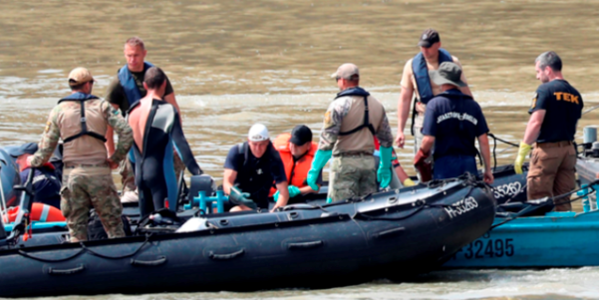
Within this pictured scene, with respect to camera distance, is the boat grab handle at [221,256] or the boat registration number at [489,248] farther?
the boat registration number at [489,248]

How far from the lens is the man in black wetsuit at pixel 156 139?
639 cm

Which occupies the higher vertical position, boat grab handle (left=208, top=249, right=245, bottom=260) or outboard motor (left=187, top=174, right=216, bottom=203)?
outboard motor (left=187, top=174, right=216, bottom=203)

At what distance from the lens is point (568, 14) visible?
24812mm

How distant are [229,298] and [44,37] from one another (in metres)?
18.2

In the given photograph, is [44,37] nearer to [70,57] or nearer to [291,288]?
[70,57]

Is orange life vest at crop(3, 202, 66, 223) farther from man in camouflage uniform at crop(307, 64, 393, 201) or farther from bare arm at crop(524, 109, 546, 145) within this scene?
bare arm at crop(524, 109, 546, 145)

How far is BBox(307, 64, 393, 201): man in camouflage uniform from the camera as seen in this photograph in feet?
21.2

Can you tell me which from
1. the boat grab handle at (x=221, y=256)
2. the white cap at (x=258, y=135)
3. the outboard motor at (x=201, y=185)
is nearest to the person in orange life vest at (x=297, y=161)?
the outboard motor at (x=201, y=185)

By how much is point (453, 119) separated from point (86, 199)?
256 centimetres

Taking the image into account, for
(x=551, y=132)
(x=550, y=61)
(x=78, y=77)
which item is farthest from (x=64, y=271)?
(x=550, y=61)

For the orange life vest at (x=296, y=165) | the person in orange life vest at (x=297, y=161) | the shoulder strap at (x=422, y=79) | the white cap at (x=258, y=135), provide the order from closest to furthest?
1. the white cap at (x=258, y=135)
2. the shoulder strap at (x=422, y=79)
3. the person in orange life vest at (x=297, y=161)
4. the orange life vest at (x=296, y=165)

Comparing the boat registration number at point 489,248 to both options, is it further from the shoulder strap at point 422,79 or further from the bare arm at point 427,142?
the shoulder strap at point 422,79

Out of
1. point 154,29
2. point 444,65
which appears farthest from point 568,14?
point 444,65

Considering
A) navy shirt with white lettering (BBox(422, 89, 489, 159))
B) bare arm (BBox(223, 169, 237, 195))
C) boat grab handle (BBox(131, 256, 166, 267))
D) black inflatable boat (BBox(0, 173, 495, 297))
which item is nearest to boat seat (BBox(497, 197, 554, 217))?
black inflatable boat (BBox(0, 173, 495, 297))
